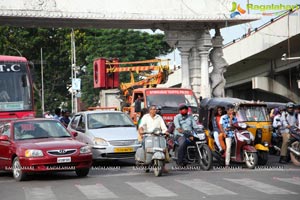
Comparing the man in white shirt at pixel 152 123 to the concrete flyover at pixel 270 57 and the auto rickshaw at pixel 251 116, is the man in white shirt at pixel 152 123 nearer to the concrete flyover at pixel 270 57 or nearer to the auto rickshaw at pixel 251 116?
the auto rickshaw at pixel 251 116

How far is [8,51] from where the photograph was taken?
2347 inches

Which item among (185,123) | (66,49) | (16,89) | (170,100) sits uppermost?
(66,49)

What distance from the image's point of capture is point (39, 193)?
12641mm

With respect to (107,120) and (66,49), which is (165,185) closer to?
(107,120)

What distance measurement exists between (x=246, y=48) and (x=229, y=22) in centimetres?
431

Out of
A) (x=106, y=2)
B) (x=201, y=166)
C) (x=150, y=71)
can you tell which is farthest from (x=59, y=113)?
(x=150, y=71)

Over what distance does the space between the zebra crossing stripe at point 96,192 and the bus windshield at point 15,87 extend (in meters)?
8.96

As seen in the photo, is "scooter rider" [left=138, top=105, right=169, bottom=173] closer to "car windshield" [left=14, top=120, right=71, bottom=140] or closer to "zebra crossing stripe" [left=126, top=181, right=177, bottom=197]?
"car windshield" [left=14, top=120, right=71, bottom=140]

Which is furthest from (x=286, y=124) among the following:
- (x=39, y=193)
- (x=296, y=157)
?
(x=39, y=193)

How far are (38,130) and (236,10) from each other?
2090 centimetres

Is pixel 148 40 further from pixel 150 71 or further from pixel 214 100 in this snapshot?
pixel 214 100

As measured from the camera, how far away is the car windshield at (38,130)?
1593 cm

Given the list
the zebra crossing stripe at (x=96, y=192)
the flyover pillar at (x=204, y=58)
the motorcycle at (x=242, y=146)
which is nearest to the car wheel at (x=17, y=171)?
the zebra crossing stripe at (x=96, y=192)

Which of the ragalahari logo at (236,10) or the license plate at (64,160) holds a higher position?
the ragalahari logo at (236,10)
